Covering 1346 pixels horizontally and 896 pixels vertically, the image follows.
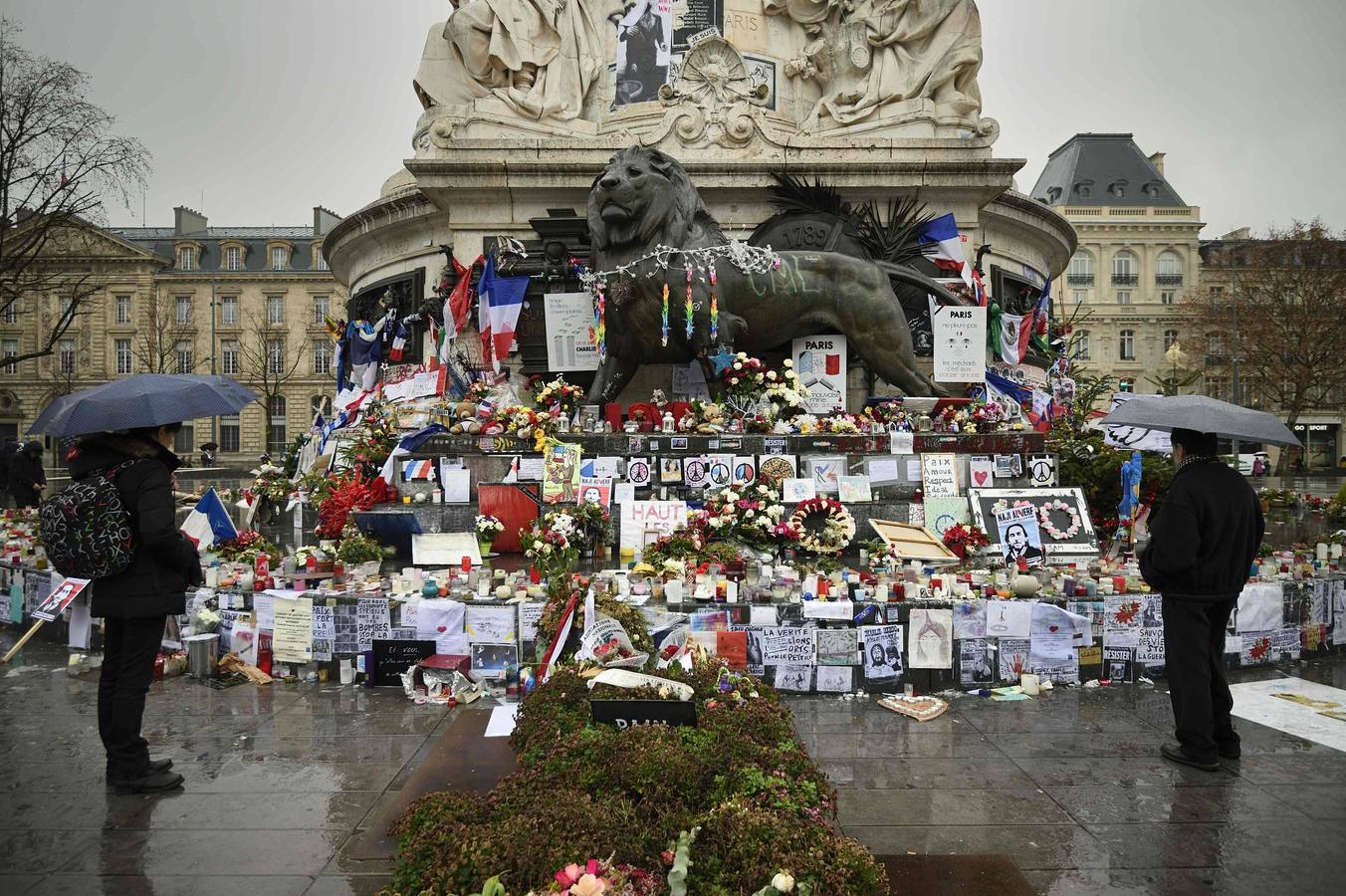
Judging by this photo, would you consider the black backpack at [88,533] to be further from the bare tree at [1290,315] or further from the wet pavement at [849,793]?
the bare tree at [1290,315]

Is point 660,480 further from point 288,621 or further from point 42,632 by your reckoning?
point 42,632

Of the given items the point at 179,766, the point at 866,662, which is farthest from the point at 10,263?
the point at 866,662

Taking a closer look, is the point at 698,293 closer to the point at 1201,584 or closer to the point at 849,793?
the point at 1201,584

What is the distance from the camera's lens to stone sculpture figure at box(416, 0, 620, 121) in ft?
46.8

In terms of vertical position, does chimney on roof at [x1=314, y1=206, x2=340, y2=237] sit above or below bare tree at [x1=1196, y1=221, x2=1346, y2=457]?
above

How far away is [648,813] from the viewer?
3.12 m

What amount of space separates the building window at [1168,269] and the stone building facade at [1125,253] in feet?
0.20

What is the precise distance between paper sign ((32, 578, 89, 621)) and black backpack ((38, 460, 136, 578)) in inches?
115

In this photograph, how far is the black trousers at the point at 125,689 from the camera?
473 cm

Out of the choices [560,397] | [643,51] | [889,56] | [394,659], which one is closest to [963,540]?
[560,397]

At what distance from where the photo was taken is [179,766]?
508cm

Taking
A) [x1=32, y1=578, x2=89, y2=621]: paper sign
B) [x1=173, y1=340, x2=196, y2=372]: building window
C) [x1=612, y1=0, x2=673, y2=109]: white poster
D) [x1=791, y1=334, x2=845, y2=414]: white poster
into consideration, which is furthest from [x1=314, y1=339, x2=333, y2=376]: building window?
[x1=32, y1=578, x2=89, y2=621]: paper sign

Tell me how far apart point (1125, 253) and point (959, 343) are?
56.3m

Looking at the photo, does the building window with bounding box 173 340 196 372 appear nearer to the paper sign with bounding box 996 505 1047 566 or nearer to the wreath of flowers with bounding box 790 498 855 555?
the wreath of flowers with bounding box 790 498 855 555
